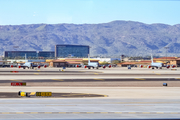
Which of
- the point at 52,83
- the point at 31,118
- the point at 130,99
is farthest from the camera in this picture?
the point at 52,83

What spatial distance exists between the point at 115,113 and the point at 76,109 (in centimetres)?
392

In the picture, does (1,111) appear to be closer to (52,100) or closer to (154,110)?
(52,100)

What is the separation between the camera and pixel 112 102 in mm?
30156

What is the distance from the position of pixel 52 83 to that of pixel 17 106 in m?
23.5

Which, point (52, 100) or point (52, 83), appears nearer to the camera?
point (52, 100)

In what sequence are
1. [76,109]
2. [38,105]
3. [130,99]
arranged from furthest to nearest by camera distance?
[130,99]
[38,105]
[76,109]

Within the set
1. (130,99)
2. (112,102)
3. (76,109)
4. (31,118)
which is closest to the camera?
(31,118)

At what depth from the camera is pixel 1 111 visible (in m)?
24.8

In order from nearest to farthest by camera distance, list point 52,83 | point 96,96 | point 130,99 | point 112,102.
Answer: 1. point 112,102
2. point 130,99
3. point 96,96
4. point 52,83

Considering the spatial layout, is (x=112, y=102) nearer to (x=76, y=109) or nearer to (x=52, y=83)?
(x=76, y=109)

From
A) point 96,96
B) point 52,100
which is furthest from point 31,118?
point 96,96

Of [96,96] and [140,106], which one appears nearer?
[140,106]

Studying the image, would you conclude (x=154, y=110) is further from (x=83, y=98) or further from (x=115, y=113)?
(x=83, y=98)

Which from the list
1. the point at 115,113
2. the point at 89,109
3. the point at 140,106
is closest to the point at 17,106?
the point at 89,109
